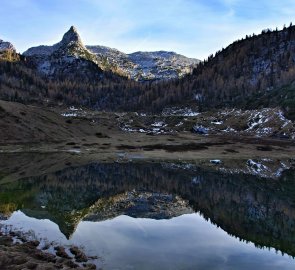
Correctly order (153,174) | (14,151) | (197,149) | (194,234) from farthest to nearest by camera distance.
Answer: (197,149) → (14,151) → (153,174) → (194,234)

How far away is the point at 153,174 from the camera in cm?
9088

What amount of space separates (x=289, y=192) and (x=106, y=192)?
33.7 meters

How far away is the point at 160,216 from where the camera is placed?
54.1 m

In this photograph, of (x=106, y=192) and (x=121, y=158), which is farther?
(x=121, y=158)

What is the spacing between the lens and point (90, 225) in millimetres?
46375

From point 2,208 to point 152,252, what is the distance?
1062 inches

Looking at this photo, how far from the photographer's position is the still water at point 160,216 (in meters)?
36.3

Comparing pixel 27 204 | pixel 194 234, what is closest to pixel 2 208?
pixel 27 204

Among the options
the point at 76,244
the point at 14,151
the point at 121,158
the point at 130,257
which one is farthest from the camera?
the point at 14,151

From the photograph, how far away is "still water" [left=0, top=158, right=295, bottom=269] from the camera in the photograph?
36281 mm

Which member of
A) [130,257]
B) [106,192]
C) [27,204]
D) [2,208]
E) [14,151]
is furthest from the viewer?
[14,151]

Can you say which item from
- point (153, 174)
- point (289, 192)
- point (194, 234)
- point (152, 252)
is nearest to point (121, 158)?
point (153, 174)

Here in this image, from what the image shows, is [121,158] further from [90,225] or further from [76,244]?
[76,244]

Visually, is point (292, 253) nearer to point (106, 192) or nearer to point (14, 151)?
point (106, 192)
